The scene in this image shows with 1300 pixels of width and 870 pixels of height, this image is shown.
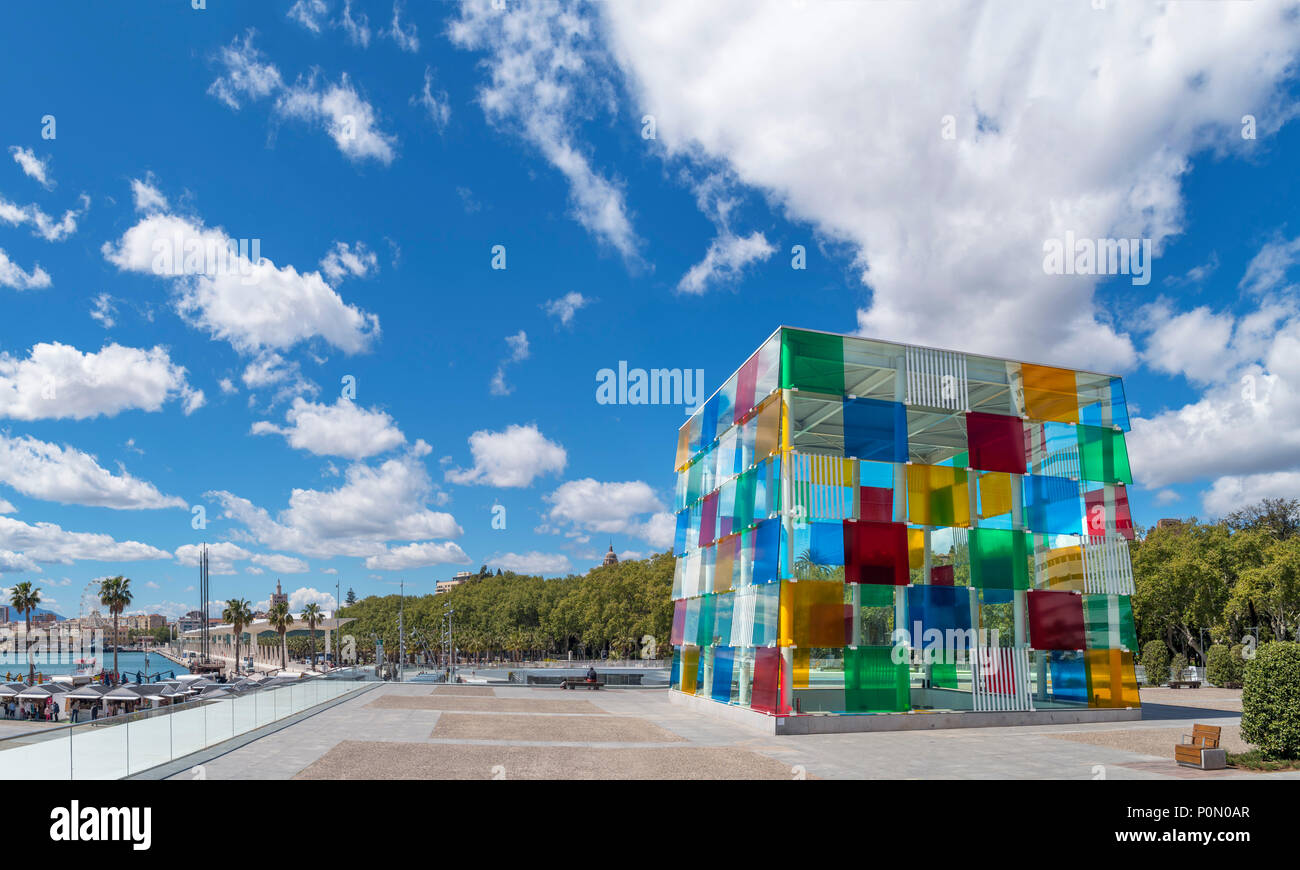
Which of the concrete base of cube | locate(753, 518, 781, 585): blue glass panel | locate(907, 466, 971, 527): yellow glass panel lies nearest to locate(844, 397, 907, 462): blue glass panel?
locate(907, 466, 971, 527): yellow glass panel

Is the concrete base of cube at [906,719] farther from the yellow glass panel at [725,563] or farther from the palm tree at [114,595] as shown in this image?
the palm tree at [114,595]

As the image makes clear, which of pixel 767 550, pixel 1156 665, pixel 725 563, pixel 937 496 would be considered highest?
pixel 937 496

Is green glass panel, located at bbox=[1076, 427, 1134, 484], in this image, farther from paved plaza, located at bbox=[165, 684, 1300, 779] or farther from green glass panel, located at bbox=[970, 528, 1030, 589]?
paved plaza, located at bbox=[165, 684, 1300, 779]

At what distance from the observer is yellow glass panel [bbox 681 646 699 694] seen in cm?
3366

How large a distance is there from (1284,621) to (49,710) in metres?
77.6

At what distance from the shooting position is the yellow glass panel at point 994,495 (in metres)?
A: 28.1

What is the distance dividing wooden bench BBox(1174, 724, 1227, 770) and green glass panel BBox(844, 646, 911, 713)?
331 inches

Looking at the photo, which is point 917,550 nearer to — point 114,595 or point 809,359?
point 809,359

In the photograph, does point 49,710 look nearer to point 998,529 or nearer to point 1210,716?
point 998,529

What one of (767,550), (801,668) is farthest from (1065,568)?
(767,550)

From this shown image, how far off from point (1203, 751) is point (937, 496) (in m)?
11.9

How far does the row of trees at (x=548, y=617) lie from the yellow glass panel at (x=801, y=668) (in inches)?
2717

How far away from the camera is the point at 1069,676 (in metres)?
27.5
